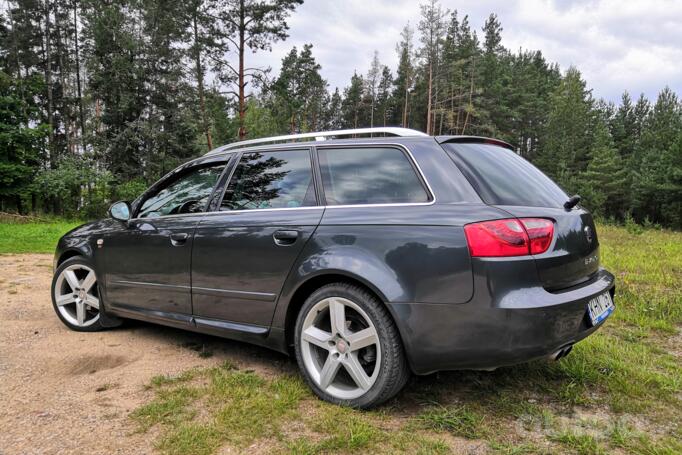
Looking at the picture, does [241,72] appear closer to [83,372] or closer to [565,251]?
[83,372]

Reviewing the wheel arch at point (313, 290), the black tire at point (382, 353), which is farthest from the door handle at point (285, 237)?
→ the black tire at point (382, 353)

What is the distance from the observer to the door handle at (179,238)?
3.32 meters

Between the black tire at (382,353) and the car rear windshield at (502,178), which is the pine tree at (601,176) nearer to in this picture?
the car rear windshield at (502,178)

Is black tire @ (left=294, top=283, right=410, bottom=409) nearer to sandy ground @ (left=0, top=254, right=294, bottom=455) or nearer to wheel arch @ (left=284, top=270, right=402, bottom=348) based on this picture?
wheel arch @ (left=284, top=270, right=402, bottom=348)

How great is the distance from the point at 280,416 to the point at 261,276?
87 centimetres

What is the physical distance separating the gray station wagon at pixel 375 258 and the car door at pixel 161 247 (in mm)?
17

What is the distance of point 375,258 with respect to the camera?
2420mm

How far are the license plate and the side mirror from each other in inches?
140

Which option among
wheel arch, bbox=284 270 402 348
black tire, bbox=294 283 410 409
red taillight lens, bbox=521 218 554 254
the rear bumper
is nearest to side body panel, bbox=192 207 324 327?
wheel arch, bbox=284 270 402 348

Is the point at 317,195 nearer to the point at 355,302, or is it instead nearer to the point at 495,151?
the point at 355,302

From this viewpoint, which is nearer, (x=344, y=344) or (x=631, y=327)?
(x=344, y=344)

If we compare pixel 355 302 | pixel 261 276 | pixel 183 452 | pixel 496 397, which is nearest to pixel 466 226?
pixel 355 302

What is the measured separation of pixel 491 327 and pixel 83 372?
2.81 meters

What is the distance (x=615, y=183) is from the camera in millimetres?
40250
